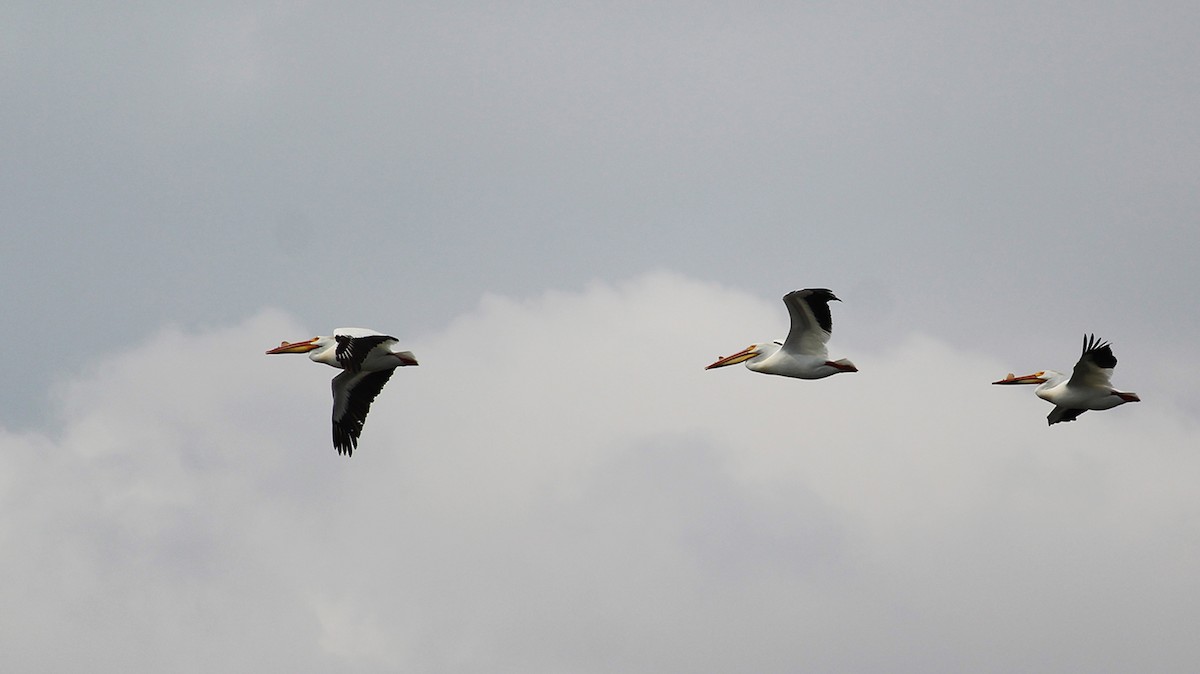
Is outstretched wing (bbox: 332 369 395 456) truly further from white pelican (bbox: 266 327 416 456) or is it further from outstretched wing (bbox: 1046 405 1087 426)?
outstretched wing (bbox: 1046 405 1087 426)

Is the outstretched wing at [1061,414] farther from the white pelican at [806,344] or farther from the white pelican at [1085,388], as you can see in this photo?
the white pelican at [806,344]

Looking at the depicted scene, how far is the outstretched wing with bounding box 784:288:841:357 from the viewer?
22.5 meters

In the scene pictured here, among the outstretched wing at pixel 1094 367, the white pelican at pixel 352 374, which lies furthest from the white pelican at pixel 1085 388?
the white pelican at pixel 352 374

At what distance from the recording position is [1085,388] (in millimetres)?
23500

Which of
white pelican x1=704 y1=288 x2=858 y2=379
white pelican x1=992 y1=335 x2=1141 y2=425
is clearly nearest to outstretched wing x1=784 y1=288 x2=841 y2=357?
white pelican x1=704 y1=288 x2=858 y2=379

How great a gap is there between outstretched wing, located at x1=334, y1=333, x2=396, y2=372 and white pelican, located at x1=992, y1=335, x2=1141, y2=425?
29.0ft

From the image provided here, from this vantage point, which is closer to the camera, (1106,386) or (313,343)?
(1106,386)

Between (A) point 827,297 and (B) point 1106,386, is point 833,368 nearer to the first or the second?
(A) point 827,297

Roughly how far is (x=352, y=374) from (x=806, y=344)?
6385mm

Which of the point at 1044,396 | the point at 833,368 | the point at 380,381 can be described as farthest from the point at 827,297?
the point at 380,381

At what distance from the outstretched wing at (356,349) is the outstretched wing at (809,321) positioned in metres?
5.13

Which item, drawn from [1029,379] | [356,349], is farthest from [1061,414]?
[356,349]

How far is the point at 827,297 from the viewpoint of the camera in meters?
22.5

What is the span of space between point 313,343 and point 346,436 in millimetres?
1516
